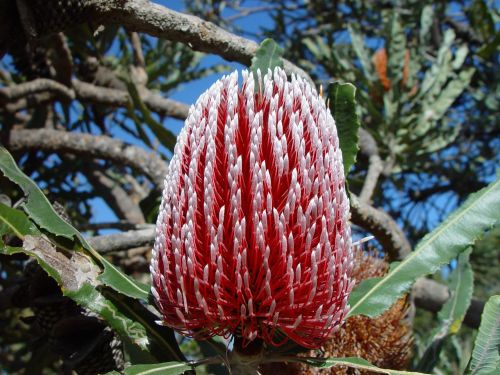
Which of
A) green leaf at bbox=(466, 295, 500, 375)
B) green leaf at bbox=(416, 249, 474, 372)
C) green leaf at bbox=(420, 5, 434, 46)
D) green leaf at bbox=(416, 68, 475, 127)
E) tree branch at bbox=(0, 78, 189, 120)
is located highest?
green leaf at bbox=(420, 5, 434, 46)

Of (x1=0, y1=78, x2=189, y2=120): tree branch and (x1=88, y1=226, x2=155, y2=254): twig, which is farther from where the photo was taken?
(x1=0, y1=78, x2=189, y2=120): tree branch

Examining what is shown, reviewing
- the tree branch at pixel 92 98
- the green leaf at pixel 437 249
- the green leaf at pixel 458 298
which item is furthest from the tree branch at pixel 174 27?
the tree branch at pixel 92 98

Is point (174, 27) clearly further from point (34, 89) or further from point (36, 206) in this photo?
point (34, 89)

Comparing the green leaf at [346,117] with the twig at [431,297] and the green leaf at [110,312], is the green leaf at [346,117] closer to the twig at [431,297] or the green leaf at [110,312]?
the green leaf at [110,312]

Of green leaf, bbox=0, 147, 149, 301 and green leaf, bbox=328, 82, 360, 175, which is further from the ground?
green leaf, bbox=328, 82, 360, 175

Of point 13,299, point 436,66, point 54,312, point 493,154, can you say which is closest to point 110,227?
point 13,299

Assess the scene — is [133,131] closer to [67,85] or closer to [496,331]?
[67,85]

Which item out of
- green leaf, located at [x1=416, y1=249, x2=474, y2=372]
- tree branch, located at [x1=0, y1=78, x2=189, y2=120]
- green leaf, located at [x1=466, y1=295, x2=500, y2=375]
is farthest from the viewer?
tree branch, located at [x1=0, y1=78, x2=189, y2=120]

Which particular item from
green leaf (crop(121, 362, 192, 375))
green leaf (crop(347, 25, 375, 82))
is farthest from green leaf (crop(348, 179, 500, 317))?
green leaf (crop(347, 25, 375, 82))

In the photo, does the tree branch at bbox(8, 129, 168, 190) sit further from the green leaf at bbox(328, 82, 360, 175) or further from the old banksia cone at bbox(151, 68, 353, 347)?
the old banksia cone at bbox(151, 68, 353, 347)
